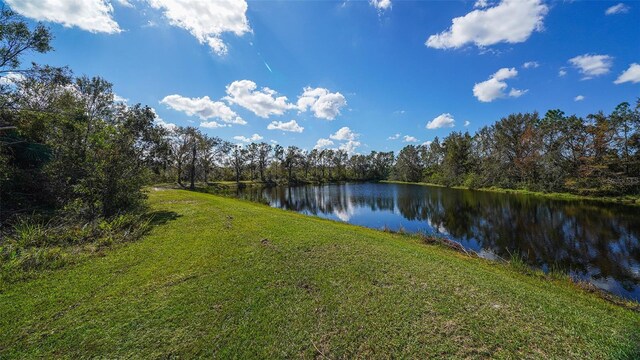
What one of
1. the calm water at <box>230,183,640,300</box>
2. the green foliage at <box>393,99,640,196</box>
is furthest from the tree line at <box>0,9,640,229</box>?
the calm water at <box>230,183,640,300</box>

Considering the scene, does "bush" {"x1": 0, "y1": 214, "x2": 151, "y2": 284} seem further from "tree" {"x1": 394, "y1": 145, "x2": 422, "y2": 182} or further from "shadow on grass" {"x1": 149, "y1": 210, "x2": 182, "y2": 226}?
"tree" {"x1": 394, "y1": 145, "x2": 422, "y2": 182}

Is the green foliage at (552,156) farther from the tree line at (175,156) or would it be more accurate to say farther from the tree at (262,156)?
the tree at (262,156)

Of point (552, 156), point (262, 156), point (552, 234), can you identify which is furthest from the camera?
point (262, 156)

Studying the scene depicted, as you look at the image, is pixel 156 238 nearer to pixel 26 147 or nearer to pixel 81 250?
pixel 81 250

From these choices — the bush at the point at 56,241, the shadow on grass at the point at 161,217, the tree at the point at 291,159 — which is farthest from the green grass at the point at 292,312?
the tree at the point at 291,159

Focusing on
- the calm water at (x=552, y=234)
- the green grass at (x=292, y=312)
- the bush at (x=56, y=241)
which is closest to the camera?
the green grass at (x=292, y=312)

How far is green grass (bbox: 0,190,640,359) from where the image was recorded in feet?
13.5

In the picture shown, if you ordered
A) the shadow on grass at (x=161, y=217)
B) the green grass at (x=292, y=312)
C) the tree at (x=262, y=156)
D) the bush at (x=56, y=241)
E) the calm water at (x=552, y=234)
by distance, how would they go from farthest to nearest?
the tree at (x=262, y=156), the shadow on grass at (x=161, y=217), the calm water at (x=552, y=234), the bush at (x=56, y=241), the green grass at (x=292, y=312)

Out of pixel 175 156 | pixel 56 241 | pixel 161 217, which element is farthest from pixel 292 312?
pixel 175 156

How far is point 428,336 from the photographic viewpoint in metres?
4.44

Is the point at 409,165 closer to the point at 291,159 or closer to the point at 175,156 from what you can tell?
the point at 291,159

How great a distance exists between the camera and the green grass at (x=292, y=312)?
411cm

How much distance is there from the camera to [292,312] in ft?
16.5

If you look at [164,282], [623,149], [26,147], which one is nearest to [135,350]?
[164,282]
